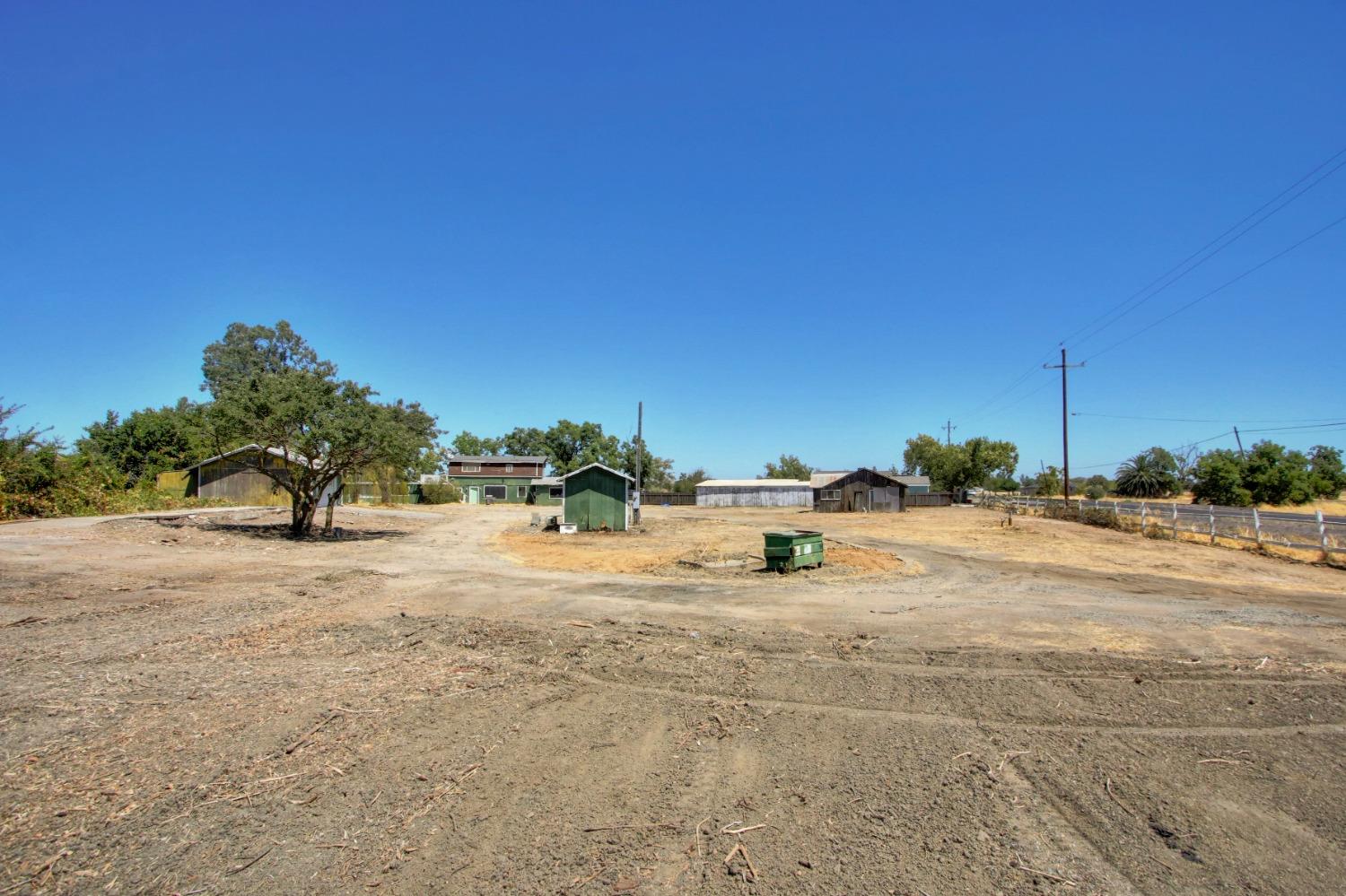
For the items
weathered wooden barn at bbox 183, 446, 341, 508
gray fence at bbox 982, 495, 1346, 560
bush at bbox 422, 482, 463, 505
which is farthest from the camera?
bush at bbox 422, 482, 463, 505

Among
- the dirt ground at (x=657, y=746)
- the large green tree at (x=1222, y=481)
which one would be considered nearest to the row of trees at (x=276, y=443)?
the dirt ground at (x=657, y=746)

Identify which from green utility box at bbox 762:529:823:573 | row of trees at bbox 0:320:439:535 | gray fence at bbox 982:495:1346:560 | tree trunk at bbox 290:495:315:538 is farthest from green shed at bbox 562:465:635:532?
gray fence at bbox 982:495:1346:560

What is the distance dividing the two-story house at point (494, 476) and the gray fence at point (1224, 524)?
5468cm

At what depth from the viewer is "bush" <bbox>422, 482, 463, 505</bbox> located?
6112 cm

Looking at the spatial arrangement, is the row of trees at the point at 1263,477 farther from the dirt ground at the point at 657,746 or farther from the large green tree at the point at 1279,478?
the dirt ground at the point at 657,746

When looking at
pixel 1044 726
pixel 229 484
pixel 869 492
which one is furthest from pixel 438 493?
pixel 1044 726

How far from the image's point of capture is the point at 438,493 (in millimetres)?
61719

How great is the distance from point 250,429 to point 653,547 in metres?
13.9

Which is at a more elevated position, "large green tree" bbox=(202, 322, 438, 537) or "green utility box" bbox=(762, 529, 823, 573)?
"large green tree" bbox=(202, 322, 438, 537)

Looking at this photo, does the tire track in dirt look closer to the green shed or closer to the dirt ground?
the dirt ground

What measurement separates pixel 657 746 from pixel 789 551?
33.7 ft

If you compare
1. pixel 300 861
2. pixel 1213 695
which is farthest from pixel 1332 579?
pixel 300 861

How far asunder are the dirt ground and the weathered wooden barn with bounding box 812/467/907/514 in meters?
48.3

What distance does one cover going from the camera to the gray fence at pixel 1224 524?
19.1 metres
